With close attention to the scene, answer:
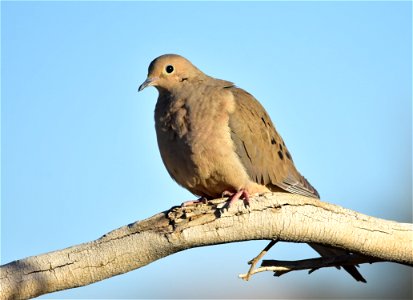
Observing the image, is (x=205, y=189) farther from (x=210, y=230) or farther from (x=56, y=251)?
(x=56, y=251)

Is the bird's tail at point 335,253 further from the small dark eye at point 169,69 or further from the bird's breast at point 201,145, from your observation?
the small dark eye at point 169,69

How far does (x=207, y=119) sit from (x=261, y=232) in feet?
3.45

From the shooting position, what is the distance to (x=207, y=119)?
5277 mm

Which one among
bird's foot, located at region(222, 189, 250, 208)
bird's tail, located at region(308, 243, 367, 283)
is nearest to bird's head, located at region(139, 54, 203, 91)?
bird's foot, located at region(222, 189, 250, 208)

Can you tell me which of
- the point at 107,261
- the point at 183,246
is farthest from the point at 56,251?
the point at 183,246

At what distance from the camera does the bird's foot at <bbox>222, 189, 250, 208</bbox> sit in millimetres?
4652

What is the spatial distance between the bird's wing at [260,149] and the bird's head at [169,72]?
1.20ft

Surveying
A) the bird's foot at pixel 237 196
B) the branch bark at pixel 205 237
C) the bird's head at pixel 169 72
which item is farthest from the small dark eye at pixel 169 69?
the branch bark at pixel 205 237

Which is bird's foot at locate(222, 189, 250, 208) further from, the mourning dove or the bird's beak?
the bird's beak

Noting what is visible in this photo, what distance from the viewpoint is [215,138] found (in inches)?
205

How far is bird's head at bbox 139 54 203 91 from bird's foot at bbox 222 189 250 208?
91 cm

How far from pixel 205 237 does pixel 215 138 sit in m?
→ 0.93

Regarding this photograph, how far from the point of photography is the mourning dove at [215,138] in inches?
205

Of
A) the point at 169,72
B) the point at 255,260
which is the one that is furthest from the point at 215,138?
the point at 255,260
